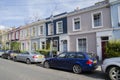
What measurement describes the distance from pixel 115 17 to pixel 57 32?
32.1ft

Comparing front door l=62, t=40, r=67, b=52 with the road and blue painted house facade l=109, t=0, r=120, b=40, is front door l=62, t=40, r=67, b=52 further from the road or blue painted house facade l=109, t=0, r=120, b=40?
the road

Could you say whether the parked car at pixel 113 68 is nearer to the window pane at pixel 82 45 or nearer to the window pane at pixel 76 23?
the window pane at pixel 82 45

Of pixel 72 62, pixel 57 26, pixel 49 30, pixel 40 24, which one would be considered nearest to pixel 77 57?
Result: pixel 72 62

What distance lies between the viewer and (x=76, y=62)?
11352 mm

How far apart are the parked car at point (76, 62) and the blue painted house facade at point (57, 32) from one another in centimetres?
985

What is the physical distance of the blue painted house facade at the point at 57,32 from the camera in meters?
22.8

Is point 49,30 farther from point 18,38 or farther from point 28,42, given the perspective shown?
point 18,38

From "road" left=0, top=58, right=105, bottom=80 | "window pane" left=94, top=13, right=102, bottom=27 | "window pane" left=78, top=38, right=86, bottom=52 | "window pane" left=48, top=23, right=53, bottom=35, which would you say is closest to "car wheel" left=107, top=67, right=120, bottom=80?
"road" left=0, top=58, right=105, bottom=80

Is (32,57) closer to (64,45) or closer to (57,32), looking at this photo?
(64,45)

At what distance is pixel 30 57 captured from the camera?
17422mm

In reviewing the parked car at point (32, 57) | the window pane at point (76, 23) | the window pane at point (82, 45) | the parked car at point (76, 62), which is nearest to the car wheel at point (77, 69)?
the parked car at point (76, 62)

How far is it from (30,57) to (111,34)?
8.86 m

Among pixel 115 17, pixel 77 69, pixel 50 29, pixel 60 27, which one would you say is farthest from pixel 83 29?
pixel 77 69

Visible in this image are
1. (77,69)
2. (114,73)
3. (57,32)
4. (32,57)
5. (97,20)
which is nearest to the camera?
(114,73)
